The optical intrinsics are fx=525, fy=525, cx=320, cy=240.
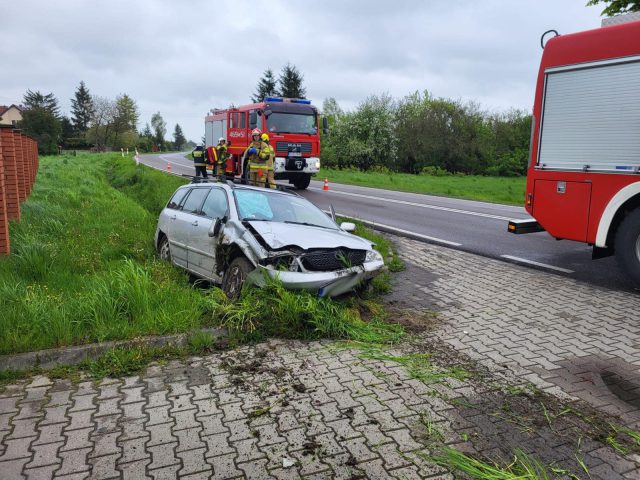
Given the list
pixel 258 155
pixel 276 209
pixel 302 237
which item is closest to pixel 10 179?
pixel 258 155

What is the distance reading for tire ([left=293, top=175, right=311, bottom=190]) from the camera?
22438 mm

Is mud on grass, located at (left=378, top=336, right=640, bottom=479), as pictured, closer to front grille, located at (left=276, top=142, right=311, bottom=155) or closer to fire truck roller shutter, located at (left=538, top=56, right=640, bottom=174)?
fire truck roller shutter, located at (left=538, top=56, right=640, bottom=174)

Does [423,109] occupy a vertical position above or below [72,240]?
above

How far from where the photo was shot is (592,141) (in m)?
7.14

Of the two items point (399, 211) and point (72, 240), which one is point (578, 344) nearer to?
point (72, 240)

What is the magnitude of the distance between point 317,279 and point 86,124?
108315 mm

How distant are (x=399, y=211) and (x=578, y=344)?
10.4 meters

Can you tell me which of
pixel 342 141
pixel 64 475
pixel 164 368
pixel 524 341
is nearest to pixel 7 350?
pixel 164 368

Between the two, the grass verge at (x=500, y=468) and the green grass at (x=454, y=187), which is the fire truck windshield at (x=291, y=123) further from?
the grass verge at (x=500, y=468)

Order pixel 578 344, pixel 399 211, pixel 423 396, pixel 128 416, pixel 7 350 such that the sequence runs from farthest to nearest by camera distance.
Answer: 1. pixel 399 211
2. pixel 578 344
3. pixel 7 350
4. pixel 423 396
5. pixel 128 416

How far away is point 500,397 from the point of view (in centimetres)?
391

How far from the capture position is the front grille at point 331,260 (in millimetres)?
5324

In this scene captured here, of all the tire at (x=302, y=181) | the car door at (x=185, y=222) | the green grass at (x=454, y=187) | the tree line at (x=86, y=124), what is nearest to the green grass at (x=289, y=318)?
the car door at (x=185, y=222)

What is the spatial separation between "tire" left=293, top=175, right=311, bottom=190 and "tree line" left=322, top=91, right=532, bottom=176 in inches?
938
